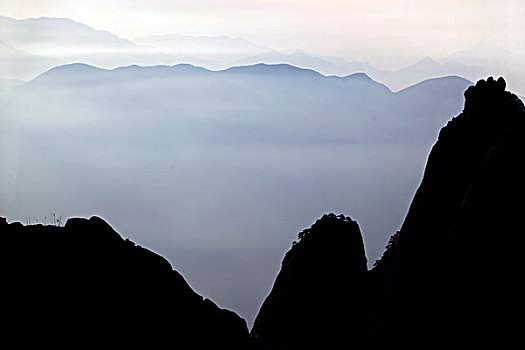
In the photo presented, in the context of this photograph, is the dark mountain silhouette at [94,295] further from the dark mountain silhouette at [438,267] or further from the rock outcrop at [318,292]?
the rock outcrop at [318,292]

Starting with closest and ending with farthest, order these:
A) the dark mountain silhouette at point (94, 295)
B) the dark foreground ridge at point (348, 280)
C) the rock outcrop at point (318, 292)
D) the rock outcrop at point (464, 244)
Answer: the dark mountain silhouette at point (94, 295) < the dark foreground ridge at point (348, 280) < the rock outcrop at point (464, 244) < the rock outcrop at point (318, 292)

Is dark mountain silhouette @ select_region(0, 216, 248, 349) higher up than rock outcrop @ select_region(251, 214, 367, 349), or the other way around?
rock outcrop @ select_region(251, 214, 367, 349)

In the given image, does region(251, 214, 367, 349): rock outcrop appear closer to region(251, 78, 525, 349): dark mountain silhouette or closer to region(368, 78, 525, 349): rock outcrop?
region(251, 78, 525, 349): dark mountain silhouette

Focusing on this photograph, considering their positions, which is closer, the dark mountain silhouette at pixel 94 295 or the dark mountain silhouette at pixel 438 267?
the dark mountain silhouette at pixel 94 295

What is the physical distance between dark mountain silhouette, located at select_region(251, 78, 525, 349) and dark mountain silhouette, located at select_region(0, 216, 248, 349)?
25.2ft

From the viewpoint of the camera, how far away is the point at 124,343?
2427 cm

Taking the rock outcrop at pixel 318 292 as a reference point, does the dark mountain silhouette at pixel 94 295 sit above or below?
below

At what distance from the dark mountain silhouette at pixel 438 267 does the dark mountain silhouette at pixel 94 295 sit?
768 cm

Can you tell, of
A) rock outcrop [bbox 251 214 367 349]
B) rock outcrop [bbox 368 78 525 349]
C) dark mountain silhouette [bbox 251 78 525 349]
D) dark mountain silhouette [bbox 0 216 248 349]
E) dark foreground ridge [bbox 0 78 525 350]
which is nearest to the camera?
dark mountain silhouette [bbox 0 216 248 349]

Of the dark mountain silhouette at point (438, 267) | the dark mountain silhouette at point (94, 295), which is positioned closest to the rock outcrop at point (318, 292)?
the dark mountain silhouette at point (438, 267)

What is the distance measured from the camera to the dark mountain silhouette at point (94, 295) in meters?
23.1

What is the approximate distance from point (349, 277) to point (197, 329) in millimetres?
15668

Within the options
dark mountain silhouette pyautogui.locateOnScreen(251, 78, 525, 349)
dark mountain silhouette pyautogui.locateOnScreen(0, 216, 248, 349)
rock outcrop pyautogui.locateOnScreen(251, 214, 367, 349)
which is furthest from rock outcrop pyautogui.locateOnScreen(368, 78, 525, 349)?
dark mountain silhouette pyautogui.locateOnScreen(0, 216, 248, 349)

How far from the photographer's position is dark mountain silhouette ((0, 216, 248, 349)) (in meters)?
23.1
